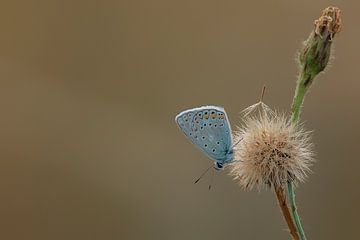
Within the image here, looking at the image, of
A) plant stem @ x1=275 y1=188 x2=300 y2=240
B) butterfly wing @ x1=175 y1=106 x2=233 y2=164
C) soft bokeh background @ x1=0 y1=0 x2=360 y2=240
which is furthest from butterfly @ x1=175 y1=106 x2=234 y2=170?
soft bokeh background @ x1=0 y1=0 x2=360 y2=240

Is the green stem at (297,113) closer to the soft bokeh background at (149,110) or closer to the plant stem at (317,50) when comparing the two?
the plant stem at (317,50)

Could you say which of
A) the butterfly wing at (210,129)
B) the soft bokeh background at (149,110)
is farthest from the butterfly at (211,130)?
the soft bokeh background at (149,110)

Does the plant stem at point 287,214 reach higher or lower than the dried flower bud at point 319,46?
lower

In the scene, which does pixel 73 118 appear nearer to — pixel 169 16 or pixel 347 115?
pixel 169 16

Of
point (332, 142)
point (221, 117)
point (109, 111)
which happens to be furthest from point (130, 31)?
point (221, 117)

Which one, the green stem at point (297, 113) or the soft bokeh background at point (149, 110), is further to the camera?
the soft bokeh background at point (149, 110)

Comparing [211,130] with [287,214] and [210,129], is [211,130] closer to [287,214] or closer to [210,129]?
[210,129]
